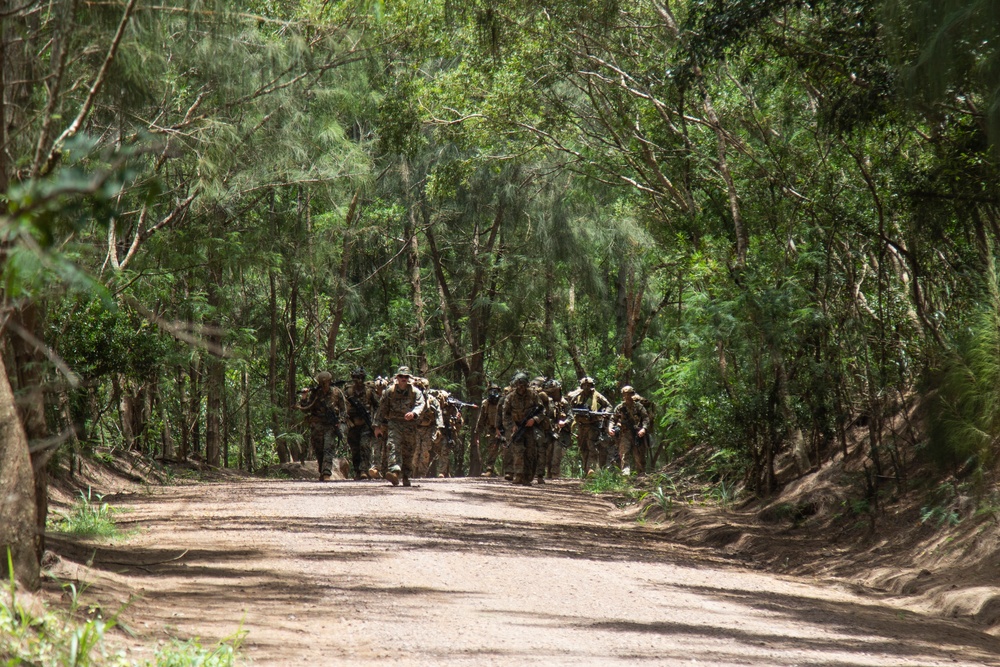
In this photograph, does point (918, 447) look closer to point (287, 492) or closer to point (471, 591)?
point (471, 591)

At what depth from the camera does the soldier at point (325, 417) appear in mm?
19844

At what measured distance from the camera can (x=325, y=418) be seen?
19812 millimetres

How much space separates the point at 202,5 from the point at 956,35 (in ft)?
18.9

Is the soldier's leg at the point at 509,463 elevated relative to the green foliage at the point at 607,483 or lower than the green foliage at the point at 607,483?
elevated

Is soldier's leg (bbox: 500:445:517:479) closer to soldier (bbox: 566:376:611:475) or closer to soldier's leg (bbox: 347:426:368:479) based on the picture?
soldier's leg (bbox: 347:426:368:479)

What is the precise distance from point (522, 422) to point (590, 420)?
5.54 meters

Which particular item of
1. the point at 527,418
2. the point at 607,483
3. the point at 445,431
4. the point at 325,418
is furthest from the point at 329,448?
the point at 607,483

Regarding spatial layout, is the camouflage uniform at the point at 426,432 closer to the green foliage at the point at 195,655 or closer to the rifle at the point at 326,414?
the rifle at the point at 326,414

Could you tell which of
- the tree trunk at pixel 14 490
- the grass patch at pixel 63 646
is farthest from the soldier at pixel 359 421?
the grass patch at pixel 63 646

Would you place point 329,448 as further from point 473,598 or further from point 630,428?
point 473,598

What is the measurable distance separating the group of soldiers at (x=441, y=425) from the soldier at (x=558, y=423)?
0.03 meters

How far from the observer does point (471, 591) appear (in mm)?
7855

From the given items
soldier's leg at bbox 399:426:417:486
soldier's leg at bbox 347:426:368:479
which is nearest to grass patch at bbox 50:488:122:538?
soldier's leg at bbox 399:426:417:486

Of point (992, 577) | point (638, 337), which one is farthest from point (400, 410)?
point (638, 337)
